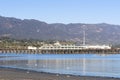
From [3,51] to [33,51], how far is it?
48.3ft

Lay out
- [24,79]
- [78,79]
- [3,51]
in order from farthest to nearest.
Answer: [3,51], [78,79], [24,79]

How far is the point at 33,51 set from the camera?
639 feet

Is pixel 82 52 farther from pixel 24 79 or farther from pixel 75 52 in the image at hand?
pixel 24 79

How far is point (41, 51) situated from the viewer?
198500 mm

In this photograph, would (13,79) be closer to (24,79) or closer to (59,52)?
(24,79)

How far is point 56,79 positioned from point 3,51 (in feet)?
528

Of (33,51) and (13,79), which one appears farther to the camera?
(33,51)

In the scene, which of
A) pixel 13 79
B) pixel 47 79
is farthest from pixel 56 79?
pixel 13 79

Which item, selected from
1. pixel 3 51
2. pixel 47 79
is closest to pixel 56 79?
pixel 47 79

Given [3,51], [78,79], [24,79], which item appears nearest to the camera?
[24,79]

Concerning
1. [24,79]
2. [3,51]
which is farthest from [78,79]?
[3,51]

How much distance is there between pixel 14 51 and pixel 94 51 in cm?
3850

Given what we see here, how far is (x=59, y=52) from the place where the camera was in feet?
656

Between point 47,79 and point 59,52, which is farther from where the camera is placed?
point 59,52
